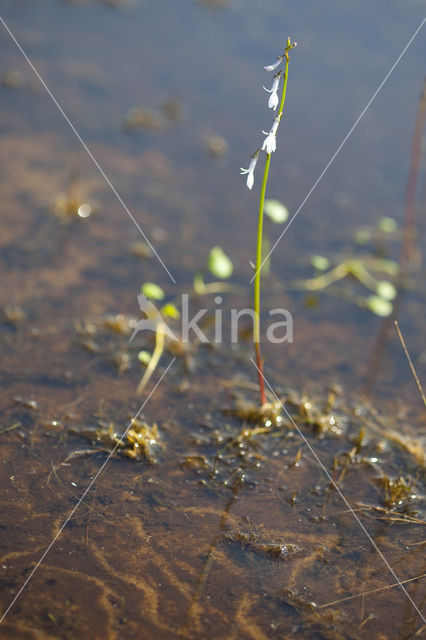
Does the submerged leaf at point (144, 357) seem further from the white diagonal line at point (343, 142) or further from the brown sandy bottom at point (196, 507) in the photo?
the white diagonal line at point (343, 142)

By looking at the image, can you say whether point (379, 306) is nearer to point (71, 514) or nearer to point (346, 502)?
point (346, 502)

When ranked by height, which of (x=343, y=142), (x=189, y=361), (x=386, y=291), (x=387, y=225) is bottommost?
(x=189, y=361)

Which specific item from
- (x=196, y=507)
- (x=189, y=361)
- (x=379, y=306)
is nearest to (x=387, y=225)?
(x=379, y=306)

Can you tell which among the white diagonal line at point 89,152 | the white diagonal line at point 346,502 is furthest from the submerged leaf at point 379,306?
the white diagonal line at point 89,152

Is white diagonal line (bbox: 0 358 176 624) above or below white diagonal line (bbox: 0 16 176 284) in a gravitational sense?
below

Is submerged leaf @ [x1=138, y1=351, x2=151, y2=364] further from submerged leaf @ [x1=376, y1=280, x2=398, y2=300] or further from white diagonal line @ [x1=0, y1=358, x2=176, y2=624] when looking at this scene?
submerged leaf @ [x1=376, y1=280, x2=398, y2=300]

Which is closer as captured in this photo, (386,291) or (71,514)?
(71,514)

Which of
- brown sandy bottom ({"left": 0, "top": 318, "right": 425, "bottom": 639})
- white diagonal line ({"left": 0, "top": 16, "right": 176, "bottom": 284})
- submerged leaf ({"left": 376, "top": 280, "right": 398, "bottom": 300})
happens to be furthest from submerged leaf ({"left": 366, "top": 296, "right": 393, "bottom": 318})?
white diagonal line ({"left": 0, "top": 16, "right": 176, "bottom": 284})

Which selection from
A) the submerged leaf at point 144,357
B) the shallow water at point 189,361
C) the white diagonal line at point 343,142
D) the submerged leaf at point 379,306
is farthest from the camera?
the white diagonal line at point 343,142
